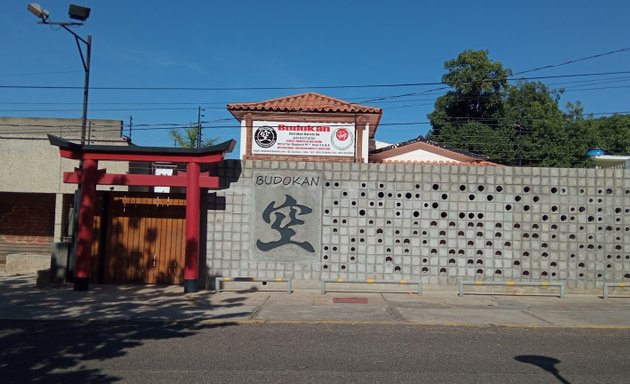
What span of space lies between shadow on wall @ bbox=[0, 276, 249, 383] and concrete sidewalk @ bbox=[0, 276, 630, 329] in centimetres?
2

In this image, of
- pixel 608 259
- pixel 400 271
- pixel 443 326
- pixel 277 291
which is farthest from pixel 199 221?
pixel 608 259

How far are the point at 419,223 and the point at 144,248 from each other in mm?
6783

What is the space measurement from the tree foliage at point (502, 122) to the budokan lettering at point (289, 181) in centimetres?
2269

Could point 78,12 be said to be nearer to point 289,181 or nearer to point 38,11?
point 38,11

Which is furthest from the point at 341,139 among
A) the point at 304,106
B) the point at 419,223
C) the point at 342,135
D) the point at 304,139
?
the point at 419,223

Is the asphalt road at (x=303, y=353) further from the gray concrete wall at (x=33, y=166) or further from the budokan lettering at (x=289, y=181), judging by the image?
the gray concrete wall at (x=33, y=166)

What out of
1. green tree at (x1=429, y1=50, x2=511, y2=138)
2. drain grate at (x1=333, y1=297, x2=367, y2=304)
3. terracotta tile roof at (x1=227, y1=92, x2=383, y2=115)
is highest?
green tree at (x1=429, y1=50, x2=511, y2=138)

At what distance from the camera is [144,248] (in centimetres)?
1387

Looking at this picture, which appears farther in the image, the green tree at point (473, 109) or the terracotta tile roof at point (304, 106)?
the green tree at point (473, 109)

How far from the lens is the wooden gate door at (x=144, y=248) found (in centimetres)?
1387

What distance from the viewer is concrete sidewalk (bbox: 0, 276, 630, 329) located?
9914mm

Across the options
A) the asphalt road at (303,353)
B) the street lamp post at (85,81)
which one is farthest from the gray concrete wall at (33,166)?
the asphalt road at (303,353)

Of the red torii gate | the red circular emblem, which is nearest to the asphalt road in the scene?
the red torii gate

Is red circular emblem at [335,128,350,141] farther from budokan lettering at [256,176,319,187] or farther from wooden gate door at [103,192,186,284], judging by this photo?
wooden gate door at [103,192,186,284]
